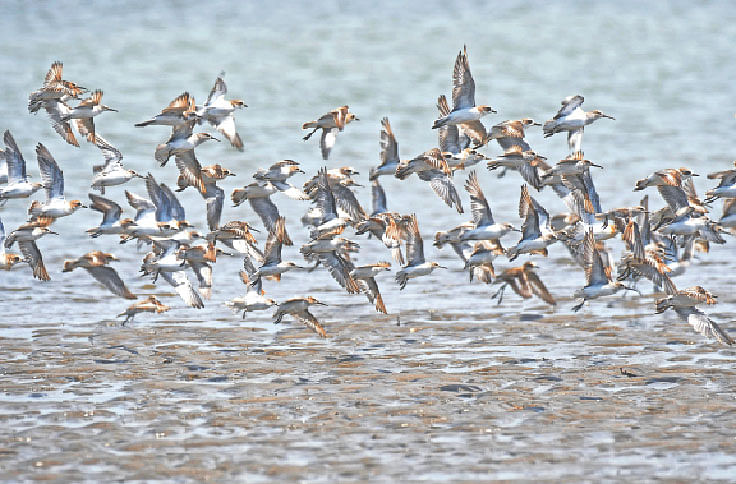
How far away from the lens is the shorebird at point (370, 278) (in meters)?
20.5

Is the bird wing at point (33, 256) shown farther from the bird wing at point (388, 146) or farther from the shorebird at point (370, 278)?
the bird wing at point (388, 146)

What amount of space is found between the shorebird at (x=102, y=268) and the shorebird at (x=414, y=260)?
4.15m

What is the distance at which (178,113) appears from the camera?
66.8 feet

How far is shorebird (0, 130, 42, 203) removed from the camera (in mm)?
20875

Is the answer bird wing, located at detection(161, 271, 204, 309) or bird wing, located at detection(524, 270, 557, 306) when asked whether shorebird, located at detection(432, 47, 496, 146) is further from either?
bird wing, located at detection(161, 271, 204, 309)

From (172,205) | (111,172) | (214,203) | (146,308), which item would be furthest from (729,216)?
(111,172)

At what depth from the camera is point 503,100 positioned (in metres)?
58.1

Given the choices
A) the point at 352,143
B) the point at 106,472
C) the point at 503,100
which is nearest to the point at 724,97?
the point at 503,100

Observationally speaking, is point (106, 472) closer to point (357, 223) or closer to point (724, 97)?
point (357, 223)

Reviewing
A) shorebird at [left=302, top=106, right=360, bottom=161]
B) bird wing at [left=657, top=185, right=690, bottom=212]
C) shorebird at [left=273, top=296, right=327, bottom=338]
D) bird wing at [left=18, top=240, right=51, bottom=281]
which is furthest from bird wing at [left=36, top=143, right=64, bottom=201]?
bird wing at [left=657, top=185, right=690, bottom=212]

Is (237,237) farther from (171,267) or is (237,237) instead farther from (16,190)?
(16,190)

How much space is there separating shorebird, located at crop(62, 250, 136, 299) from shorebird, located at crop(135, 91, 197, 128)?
2187 mm

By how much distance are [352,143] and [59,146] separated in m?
9.24

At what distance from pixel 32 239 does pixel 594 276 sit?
835 centimetres
